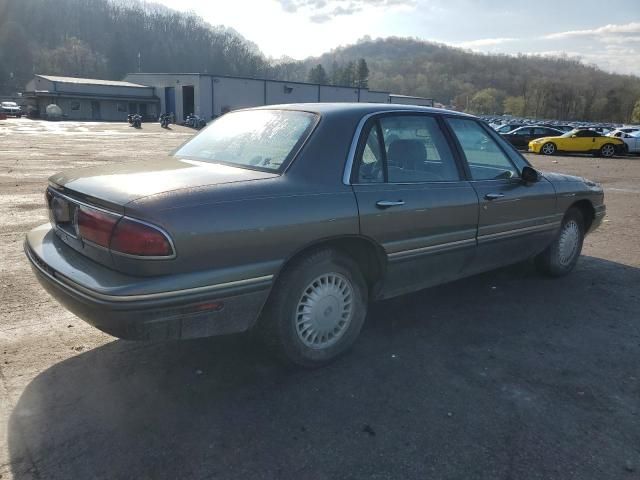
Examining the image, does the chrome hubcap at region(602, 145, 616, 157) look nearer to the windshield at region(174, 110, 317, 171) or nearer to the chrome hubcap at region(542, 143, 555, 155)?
the chrome hubcap at region(542, 143, 555, 155)

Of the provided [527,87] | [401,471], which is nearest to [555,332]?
[401,471]

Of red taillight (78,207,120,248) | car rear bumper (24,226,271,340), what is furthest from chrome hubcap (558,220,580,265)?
red taillight (78,207,120,248)

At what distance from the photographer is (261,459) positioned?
2.44m

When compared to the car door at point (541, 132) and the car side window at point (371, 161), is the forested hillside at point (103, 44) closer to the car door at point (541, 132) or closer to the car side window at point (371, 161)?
the car door at point (541, 132)

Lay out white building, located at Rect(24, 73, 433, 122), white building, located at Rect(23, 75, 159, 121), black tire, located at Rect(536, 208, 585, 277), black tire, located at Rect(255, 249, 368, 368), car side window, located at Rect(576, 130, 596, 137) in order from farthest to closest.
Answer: white building, located at Rect(24, 73, 433, 122) < white building, located at Rect(23, 75, 159, 121) < car side window, located at Rect(576, 130, 596, 137) < black tire, located at Rect(536, 208, 585, 277) < black tire, located at Rect(255, 249, 368, 368)

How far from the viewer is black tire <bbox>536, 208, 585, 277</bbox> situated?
5.10 meters

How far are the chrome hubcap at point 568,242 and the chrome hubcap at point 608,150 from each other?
2410cm

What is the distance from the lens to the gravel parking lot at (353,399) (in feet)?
7.98

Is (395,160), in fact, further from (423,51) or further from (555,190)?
(423,51)

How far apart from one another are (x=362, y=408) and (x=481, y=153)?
244cm

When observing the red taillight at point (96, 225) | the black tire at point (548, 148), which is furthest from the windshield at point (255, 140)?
the black tire at point (548, 148)

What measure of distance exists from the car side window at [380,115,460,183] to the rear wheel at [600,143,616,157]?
85.4ft

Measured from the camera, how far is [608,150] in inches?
1024

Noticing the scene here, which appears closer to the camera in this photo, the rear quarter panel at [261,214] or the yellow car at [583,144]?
the rear quarter panel at [261,214]
